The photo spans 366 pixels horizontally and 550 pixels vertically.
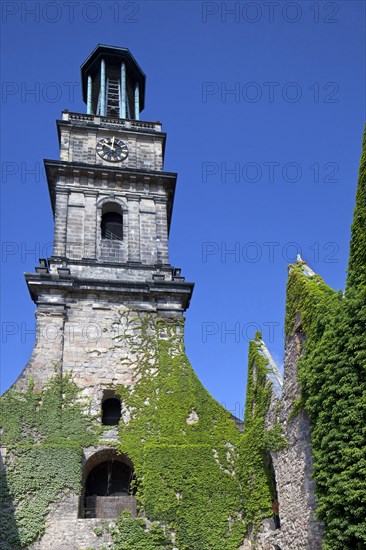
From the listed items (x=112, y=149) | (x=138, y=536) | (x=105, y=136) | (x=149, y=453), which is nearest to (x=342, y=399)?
(x=149, y=453)

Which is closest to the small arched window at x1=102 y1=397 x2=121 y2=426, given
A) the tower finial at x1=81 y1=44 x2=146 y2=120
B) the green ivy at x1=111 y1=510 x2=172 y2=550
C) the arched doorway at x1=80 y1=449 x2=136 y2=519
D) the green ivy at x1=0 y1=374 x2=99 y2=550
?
the green ivy at x1=0 y1=374 x2=99 y2=550

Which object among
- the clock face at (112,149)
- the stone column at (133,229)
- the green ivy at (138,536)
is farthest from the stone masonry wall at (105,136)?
the green ivy at (138,536)

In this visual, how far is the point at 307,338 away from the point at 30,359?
417 inches

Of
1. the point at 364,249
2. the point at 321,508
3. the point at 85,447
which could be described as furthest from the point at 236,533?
the point at 364,249

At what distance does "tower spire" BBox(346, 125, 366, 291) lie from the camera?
1131cm

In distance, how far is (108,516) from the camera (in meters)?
18.0

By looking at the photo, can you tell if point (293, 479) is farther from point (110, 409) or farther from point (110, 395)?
point (110, 409)

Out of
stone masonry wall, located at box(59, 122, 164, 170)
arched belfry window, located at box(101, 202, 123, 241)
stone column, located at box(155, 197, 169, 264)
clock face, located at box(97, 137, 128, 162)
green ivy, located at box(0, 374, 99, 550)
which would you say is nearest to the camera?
green ivy, located at box(0, 374, 99, 550)

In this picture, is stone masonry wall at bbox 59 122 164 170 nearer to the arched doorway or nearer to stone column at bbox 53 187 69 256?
stone column at bbox 53 187 69 256

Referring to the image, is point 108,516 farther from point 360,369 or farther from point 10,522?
point 360,369

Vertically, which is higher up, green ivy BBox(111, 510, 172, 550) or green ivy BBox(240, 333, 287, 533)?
green ivy BBox(240, 333, 287, 533)

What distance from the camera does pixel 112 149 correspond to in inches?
1037

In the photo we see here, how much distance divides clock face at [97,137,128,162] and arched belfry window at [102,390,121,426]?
37.3 feet

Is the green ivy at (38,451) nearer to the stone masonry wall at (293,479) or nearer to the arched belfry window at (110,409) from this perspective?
the arched belfry window at (110,409)
